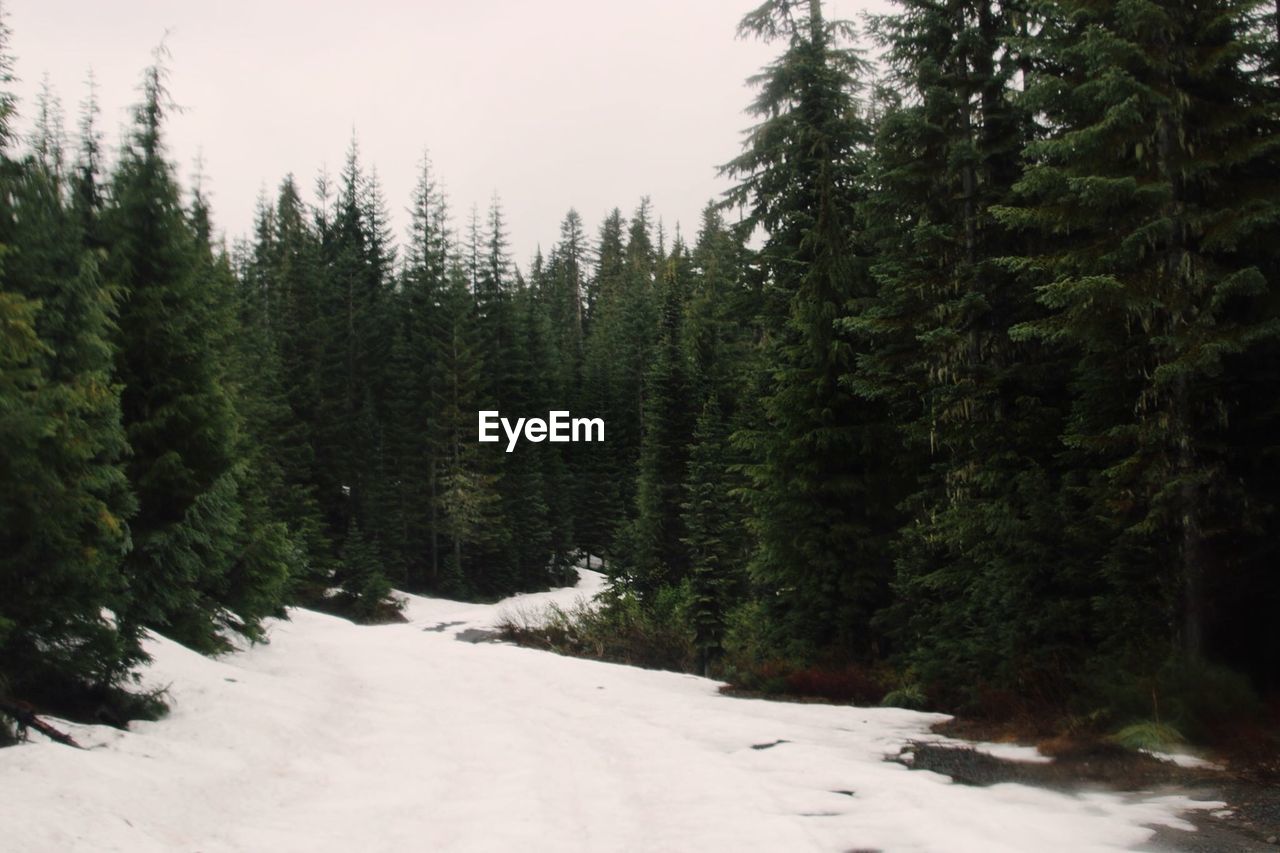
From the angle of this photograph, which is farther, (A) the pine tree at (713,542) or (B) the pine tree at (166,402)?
(A) the pine tree at (713,542)

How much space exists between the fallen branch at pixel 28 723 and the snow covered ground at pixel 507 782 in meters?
0.26

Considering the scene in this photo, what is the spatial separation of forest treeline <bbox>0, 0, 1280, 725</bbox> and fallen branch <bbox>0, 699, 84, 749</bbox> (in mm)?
748

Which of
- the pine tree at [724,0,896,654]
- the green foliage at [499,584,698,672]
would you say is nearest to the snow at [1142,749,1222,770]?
the pine tree at [724,0,896,654]

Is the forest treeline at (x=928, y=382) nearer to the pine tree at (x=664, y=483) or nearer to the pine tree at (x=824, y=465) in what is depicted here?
the pine tree at (x=824, y=465)

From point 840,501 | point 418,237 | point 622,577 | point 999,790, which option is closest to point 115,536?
point 999,790

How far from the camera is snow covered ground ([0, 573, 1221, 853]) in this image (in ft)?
22.3

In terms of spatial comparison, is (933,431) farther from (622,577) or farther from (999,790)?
(622,577)

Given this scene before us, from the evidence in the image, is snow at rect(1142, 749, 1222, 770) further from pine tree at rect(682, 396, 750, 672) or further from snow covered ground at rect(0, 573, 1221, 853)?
pine tree at rect(682, 396, 750, 672)

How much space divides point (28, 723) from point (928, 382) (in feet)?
41.6

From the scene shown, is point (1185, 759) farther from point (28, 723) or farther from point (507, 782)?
point (28, 723)

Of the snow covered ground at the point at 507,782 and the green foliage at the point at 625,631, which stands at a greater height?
the snow covered ground at the point at 507,782

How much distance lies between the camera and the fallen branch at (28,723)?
7.76m

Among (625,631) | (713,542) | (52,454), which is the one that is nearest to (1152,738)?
(52,454)

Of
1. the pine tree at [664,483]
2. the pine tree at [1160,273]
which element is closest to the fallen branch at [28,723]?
the pine tree at [1160,273]
